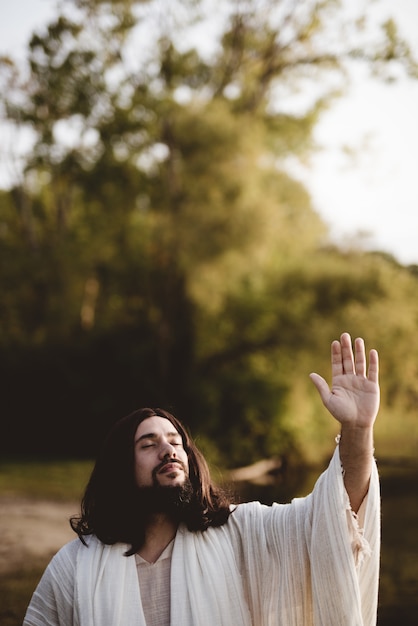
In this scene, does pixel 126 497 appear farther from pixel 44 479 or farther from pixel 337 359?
pixel 44 479

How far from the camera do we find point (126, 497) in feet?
8.73

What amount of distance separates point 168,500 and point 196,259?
1223 cm

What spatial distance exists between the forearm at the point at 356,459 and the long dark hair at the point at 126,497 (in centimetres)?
52

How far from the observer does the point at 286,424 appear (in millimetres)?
15930

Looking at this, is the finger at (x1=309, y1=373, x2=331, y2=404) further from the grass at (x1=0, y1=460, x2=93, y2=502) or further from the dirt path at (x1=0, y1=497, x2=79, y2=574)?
the grass at (x1=0, y1=460, x2=93, y2=502)

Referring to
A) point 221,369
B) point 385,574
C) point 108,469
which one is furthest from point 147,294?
point 108,469

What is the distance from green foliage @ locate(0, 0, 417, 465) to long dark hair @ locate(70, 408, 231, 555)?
11.5 metres

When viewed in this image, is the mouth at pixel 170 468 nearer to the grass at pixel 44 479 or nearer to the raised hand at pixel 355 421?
the raised hand at pixel 355 421

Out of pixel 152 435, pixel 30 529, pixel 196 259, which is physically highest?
pixel 196 259

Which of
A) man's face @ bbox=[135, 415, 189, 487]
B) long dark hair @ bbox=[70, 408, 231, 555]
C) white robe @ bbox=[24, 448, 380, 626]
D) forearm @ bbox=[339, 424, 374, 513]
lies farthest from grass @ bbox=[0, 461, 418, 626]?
forearm @ bbox=[339, 424, 374, 513]

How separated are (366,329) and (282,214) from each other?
3.06m

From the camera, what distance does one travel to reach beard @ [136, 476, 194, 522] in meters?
2.51

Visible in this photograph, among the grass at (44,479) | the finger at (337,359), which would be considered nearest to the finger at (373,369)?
the finger at (337,359)

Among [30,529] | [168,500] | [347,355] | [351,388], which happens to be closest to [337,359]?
[347,355]
